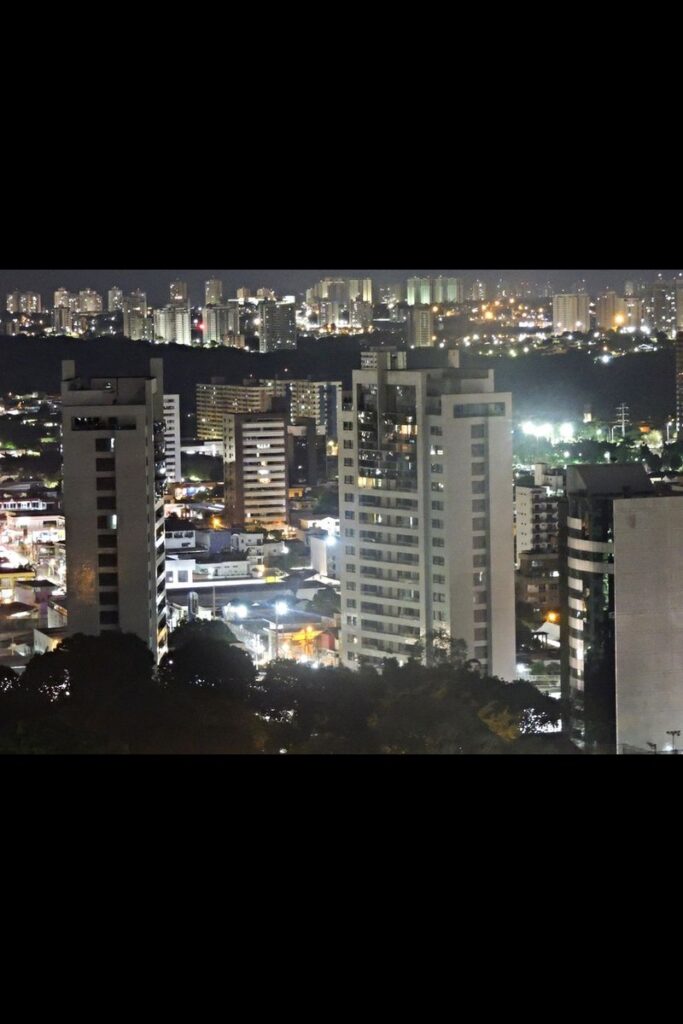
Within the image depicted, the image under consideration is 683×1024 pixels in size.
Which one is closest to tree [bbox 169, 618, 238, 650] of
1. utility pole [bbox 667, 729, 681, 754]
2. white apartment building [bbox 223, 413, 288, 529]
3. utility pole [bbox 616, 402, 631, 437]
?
utility pole [bbox 667, 729, 681, 754]

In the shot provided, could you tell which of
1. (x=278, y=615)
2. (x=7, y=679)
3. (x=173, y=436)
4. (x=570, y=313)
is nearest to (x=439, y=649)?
(x=278, y=615)

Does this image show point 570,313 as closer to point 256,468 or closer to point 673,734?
point 673,734

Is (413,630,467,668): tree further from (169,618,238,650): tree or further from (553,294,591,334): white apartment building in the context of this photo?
(553,294,591,334): white apartment building

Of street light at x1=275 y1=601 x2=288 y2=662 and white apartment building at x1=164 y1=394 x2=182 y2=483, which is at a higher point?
white apartment building at x1=164 y1=394 x2=182 y2=483

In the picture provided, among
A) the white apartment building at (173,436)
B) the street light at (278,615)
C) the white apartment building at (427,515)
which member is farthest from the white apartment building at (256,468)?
the white apartment building at (427,515)

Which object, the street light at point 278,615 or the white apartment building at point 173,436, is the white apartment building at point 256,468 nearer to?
the white apartment building at point 173,436
